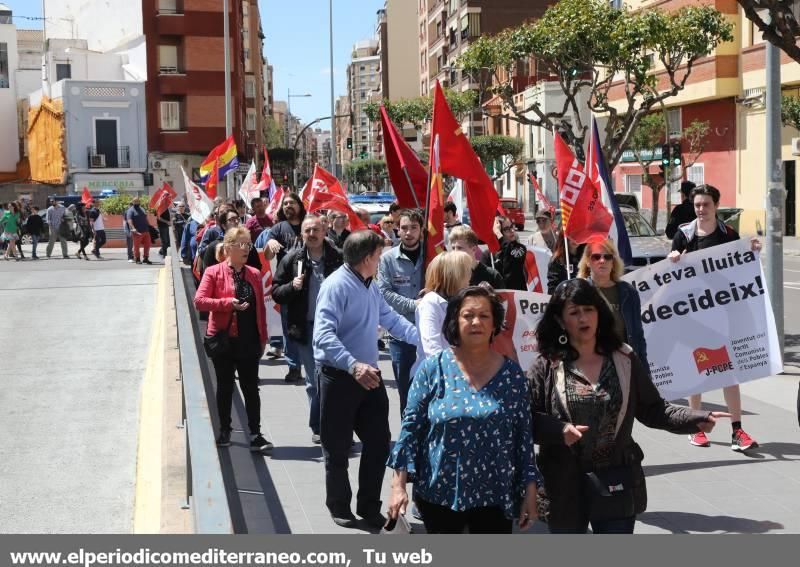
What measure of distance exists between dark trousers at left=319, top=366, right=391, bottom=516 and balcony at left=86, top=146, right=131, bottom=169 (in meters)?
52.8

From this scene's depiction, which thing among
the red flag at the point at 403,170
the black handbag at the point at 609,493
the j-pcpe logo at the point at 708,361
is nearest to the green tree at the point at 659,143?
the red flag at the point at 403,170

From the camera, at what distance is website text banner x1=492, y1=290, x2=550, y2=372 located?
751 cm

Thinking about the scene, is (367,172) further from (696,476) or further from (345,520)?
(345,520)

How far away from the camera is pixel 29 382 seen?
1262cm

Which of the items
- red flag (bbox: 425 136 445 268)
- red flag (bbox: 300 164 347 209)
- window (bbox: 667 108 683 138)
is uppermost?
window (bbox: 667 108 683 138)

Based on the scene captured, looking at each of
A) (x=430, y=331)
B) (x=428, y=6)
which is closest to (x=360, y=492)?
(x=430, y=331)

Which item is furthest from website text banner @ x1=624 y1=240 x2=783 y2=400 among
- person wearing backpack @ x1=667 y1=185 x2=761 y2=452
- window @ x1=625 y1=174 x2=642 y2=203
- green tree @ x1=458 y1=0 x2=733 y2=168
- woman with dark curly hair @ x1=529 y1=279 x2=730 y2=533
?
window @ x1=625 y1=174 x2=642 y2=203

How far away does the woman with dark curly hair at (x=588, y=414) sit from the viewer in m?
4.55

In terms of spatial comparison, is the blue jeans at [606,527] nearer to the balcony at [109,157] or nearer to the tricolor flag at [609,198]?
the tricolor flag at [609,198]

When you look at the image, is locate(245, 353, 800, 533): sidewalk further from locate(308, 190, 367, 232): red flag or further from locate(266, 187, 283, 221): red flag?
locate(266, 187, 283, 221): red flag

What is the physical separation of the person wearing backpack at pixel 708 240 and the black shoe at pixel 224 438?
343 cm

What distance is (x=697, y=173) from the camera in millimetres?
44156
